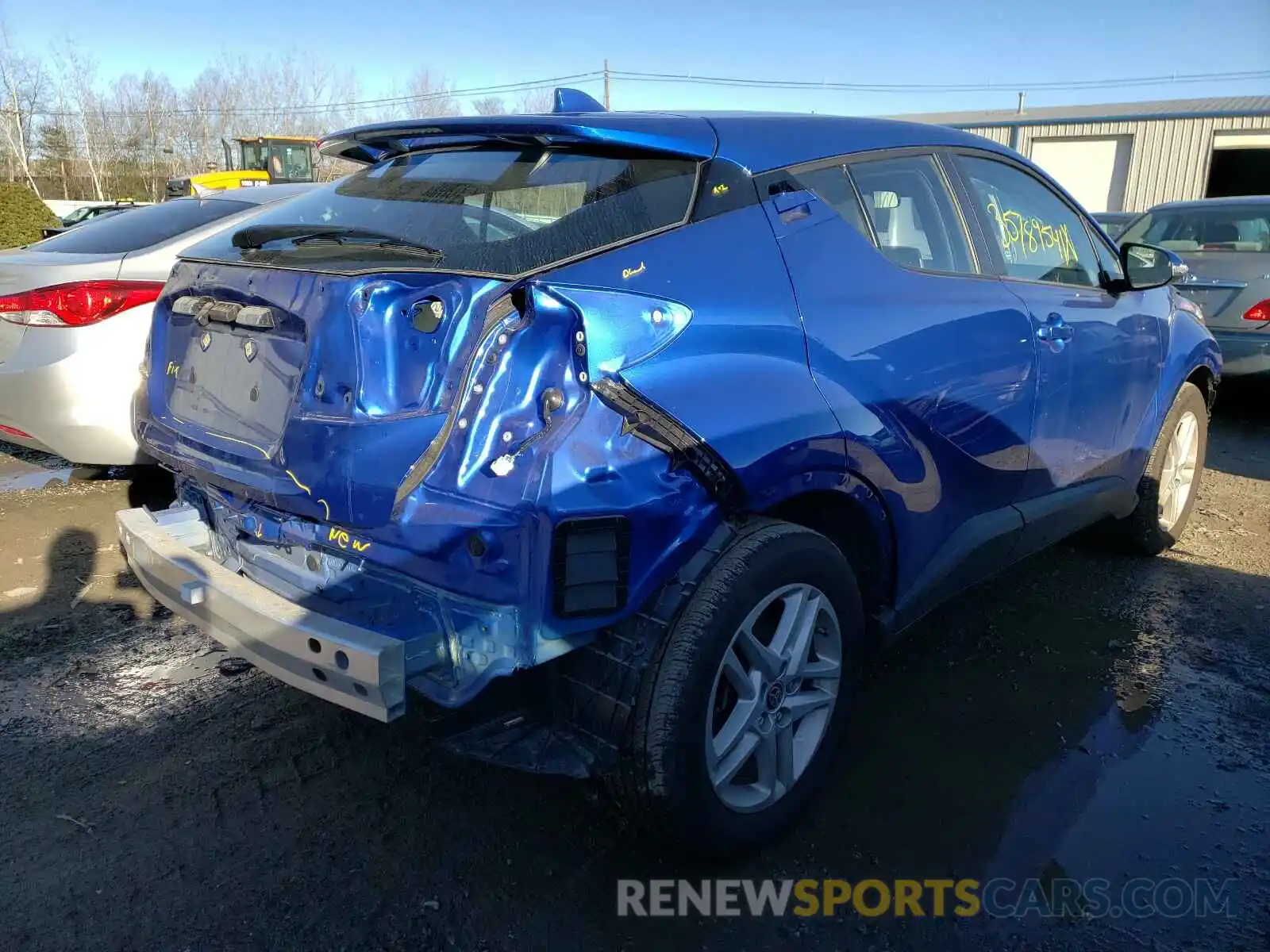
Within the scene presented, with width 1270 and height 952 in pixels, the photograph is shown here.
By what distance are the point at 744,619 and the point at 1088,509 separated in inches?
86.5

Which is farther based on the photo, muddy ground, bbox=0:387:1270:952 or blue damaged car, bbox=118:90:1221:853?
muddy ground, bbox=0:387:1270:952

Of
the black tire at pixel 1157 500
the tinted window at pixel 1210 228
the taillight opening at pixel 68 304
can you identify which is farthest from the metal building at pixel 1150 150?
the taillight opening at pixel 68 304

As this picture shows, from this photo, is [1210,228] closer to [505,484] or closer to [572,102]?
[572,102]

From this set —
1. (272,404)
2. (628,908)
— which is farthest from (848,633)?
(272,404)

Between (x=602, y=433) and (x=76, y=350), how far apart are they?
3462 mm

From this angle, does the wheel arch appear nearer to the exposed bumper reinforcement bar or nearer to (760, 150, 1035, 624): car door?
(760, 150, 1035, 624): car door

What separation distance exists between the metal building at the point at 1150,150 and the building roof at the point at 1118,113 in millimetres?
43

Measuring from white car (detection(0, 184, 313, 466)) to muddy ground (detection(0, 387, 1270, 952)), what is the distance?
85cm

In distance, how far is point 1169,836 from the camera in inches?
102

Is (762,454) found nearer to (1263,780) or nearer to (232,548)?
(232,548)

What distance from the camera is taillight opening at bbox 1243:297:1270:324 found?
23.5ft

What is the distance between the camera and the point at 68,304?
437 cm

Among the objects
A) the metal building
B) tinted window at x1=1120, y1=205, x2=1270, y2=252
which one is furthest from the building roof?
tinted window at x1=1120, y1=205, x2=1270, y2=252

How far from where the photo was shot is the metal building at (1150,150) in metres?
25.8
